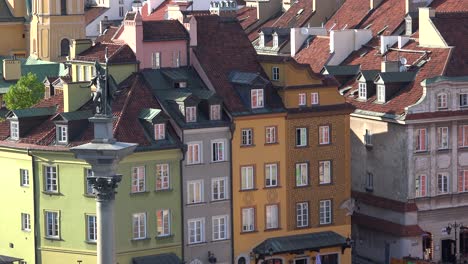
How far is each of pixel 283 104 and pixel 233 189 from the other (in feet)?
19.6

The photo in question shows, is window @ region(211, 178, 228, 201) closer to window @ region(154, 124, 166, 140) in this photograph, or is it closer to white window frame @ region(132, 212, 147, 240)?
window @ region(154, 124, 166, 140)

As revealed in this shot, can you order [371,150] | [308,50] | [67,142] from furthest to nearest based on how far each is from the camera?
1. [308,50]
2. [371,150]
3. [67,142]

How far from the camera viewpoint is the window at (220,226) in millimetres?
123812

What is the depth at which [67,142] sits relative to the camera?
11944 cm

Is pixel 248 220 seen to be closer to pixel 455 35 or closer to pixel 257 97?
pixel 257 97

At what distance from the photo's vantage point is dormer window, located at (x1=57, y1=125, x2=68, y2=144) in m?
120

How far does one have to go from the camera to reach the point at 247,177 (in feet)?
409

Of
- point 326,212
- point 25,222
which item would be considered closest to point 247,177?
point 326,212

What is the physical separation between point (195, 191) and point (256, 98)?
22.1 feet

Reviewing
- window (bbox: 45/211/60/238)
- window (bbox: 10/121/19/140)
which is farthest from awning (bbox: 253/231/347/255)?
window (bbox: 10/121/19/140)

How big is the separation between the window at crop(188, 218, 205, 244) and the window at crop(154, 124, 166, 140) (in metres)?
5.33

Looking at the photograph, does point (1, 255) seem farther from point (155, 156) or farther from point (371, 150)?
point (371, 150)

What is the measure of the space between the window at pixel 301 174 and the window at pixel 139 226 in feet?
35.0

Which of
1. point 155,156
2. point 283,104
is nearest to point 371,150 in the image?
point 283,104
